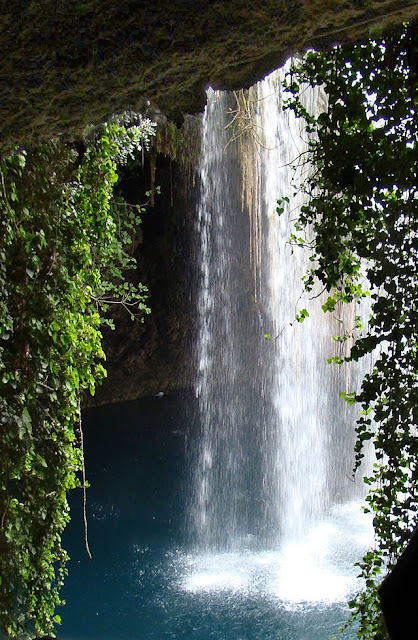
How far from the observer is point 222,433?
11102 mm

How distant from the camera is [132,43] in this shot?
88cm

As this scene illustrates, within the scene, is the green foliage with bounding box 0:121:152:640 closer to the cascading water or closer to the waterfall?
the cascading water

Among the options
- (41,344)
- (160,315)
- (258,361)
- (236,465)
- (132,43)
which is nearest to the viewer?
(132,43)

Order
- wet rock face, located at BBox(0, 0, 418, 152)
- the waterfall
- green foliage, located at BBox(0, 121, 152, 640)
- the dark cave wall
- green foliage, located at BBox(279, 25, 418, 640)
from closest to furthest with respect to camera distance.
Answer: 1. wet rock face, located at BBox(0, 0, 418, 152)
2. green foliage, located at BBox(279, 25, 418, 640)
3. green foliage, located at BBox(0, 121, 152, 640)
4. the waterfall
5. the dark cave wall

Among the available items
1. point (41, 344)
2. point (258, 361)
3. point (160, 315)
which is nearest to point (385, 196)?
point (41, 344)

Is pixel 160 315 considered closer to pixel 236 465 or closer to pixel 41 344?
pixel 236 465

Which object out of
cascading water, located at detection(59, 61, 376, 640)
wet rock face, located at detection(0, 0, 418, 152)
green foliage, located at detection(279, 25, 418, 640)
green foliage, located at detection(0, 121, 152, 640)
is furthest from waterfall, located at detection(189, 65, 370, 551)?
wet rock face, located at detection(0, 0, 418, 152)

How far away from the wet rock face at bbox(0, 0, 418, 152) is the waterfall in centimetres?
430

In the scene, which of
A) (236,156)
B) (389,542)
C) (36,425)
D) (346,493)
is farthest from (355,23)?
(236,156)

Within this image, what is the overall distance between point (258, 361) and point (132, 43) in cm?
1302

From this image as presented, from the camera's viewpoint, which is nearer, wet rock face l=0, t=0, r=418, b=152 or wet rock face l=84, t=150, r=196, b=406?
wet rock face l=0, t=0, r=418, b=152

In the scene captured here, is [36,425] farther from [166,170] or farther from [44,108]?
[166,170]

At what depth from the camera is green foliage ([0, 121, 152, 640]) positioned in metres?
2.88

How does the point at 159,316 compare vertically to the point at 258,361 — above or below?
above
